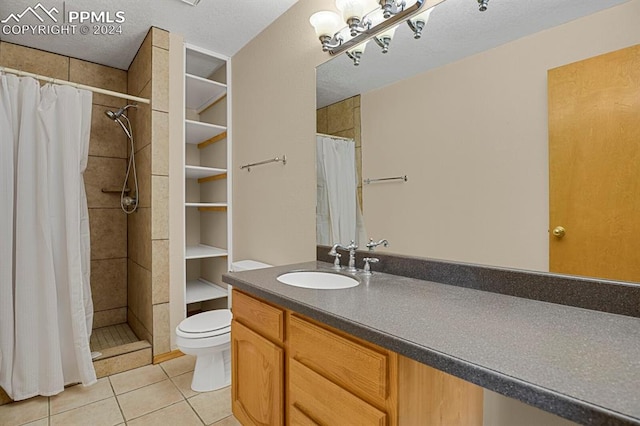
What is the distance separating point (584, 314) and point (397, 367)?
58cm

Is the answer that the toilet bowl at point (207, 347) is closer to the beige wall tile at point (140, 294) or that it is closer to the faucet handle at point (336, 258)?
the beige wall tile at point (140, 294)

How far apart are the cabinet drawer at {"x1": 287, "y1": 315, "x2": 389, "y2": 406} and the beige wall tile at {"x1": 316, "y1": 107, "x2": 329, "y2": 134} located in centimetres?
113

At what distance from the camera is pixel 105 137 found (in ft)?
9.37

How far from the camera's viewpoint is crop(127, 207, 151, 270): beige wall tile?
2.40m

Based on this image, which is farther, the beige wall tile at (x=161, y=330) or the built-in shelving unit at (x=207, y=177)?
the built-in shelving unit at (x=207, y=177)

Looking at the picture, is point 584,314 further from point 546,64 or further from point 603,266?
point 546,64

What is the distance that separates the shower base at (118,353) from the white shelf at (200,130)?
1734 mm

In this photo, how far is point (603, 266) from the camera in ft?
3.15

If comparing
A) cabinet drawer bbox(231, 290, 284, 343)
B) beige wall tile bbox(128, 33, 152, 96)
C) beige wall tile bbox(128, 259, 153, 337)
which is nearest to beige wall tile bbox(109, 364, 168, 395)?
beige wall tile bbox(128, 259, 153, 337)

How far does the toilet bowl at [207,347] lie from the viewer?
1.93m

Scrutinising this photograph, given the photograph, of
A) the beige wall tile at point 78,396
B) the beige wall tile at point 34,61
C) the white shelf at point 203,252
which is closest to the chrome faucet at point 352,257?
the white shelf at point 203,252

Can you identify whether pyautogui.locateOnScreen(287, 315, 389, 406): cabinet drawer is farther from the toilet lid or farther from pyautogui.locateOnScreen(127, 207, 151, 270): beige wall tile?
pyautogui.locateOnScreen(127, 207, 151, 270): beige wall tile

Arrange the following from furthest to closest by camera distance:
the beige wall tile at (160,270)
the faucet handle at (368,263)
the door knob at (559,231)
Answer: the beige wall tile at (160,270) → the faucet handle at (368,263) → the door knob at (559,231)

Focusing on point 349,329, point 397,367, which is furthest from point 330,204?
point 397,367
